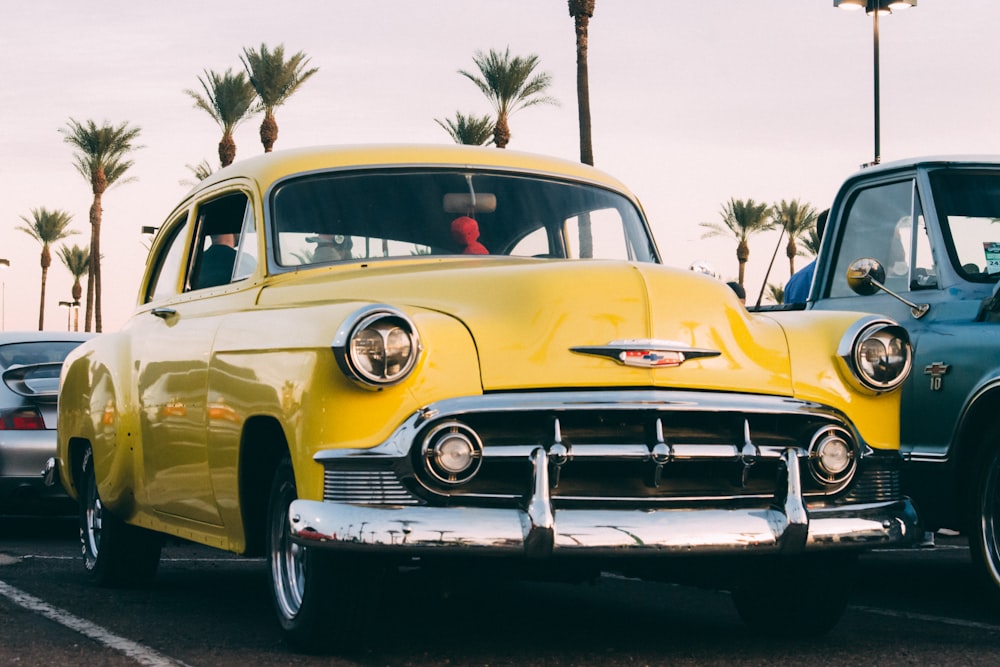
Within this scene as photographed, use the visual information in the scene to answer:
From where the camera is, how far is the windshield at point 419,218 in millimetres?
6719

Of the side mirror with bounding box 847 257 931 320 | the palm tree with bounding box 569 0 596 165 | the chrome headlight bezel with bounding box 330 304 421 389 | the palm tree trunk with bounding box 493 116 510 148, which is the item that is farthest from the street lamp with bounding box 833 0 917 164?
the palm tree trunk with bounding box 493 116 510 148

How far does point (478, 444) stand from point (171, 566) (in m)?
4.83

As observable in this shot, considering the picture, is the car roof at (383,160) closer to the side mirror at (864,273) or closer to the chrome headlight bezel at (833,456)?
the side mirror at (864,273)

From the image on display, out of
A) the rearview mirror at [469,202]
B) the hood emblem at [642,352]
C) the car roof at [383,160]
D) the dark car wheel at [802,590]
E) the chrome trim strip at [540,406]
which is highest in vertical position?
the car roof at [383,160]

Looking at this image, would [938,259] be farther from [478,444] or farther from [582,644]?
[478,444]

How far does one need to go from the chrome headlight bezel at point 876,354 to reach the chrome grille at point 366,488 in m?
1.67

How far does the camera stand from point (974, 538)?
723cm

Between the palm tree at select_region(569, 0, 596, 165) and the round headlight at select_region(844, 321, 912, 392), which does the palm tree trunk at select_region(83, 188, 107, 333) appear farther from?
the round headlight at select_region(844, 321, 912, 392)

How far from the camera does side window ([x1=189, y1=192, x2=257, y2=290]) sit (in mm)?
7043

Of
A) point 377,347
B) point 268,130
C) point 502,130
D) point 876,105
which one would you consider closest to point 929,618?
point 377,347

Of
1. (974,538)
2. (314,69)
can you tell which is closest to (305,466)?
(974,538)

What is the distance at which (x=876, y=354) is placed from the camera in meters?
5.93

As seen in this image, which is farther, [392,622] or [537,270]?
[392,622]

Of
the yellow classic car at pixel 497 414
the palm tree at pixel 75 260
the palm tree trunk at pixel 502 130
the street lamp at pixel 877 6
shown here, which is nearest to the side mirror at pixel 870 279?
the yellow classic car at pixel 497 414
